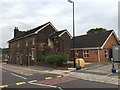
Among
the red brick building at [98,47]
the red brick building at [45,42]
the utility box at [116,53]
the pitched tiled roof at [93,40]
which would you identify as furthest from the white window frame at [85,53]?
the utility box at [116,53]

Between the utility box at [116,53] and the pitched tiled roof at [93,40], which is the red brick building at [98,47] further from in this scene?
the utility box at [116,53]

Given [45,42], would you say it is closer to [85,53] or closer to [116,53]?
[85,53]

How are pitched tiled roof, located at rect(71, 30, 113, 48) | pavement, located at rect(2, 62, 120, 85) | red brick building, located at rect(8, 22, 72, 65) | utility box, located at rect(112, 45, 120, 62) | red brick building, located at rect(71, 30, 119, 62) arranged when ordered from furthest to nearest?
1. red brick building, located at rect(8, 22, 72, 65)
2. pitched tiled roof, located at rect(71, 30, 113, 48)
3. red brick building, located at rect(71, 30, 119, 62)
4. utility box, located at rect(112, 45, 120, 62)
5. pavement, located at rect(2, 62, 120, 85)

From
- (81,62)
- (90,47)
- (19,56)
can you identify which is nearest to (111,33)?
(90,47)

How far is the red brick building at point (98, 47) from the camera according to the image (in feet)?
134

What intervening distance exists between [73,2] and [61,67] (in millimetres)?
9171

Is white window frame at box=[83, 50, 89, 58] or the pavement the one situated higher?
white window frame at box=[83, 50, 89, 58]

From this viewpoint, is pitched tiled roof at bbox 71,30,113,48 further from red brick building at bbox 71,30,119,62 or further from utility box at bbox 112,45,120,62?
utility box at bbox 112,45,120,62

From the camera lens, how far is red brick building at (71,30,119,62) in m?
40.8

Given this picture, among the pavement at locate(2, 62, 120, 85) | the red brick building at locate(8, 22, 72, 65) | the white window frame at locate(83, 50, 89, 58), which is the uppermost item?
the red brick building at locate(8, 22, 72, 65)

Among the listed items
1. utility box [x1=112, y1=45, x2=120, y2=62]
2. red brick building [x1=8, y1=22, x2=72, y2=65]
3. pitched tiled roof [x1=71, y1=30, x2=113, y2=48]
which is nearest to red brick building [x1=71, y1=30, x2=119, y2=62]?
pitched tiled roof [x1=71, y1=30, x2=113, y2=48]

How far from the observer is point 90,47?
4275 cm

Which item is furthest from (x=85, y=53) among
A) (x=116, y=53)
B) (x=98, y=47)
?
(x=116, y=53)

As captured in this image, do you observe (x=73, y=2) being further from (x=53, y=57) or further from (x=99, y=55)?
(x=99, y=55)
